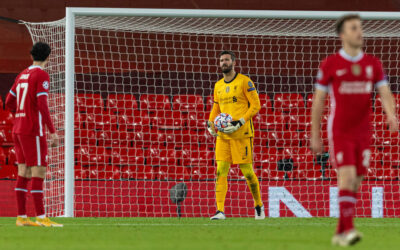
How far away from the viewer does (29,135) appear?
7066 mm

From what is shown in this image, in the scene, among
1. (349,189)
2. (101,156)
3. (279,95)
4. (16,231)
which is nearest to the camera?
(349,189)

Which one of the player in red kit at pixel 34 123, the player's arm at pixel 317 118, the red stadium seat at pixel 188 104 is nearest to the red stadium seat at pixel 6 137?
the red stadium seat at pixel 188 104

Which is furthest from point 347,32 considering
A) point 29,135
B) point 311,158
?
point 311,158

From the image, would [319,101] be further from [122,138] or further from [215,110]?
[122,138]

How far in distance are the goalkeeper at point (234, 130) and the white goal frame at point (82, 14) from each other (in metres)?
1.53

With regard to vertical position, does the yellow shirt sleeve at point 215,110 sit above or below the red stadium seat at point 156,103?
below

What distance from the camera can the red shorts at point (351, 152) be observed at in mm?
4922

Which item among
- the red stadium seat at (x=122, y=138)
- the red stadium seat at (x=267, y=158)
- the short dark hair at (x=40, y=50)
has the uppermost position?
the short dark hair at (x=40, y=50)

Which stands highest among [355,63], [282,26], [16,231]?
[282,26]

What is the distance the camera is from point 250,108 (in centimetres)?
872

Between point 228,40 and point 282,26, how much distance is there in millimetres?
4288

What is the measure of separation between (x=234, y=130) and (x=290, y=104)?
15.8 feet

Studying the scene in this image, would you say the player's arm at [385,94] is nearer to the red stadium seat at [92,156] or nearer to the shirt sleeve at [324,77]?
the shirt sleeve at [324,77]

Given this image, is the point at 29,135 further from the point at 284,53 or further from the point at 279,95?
the point at 284,53
